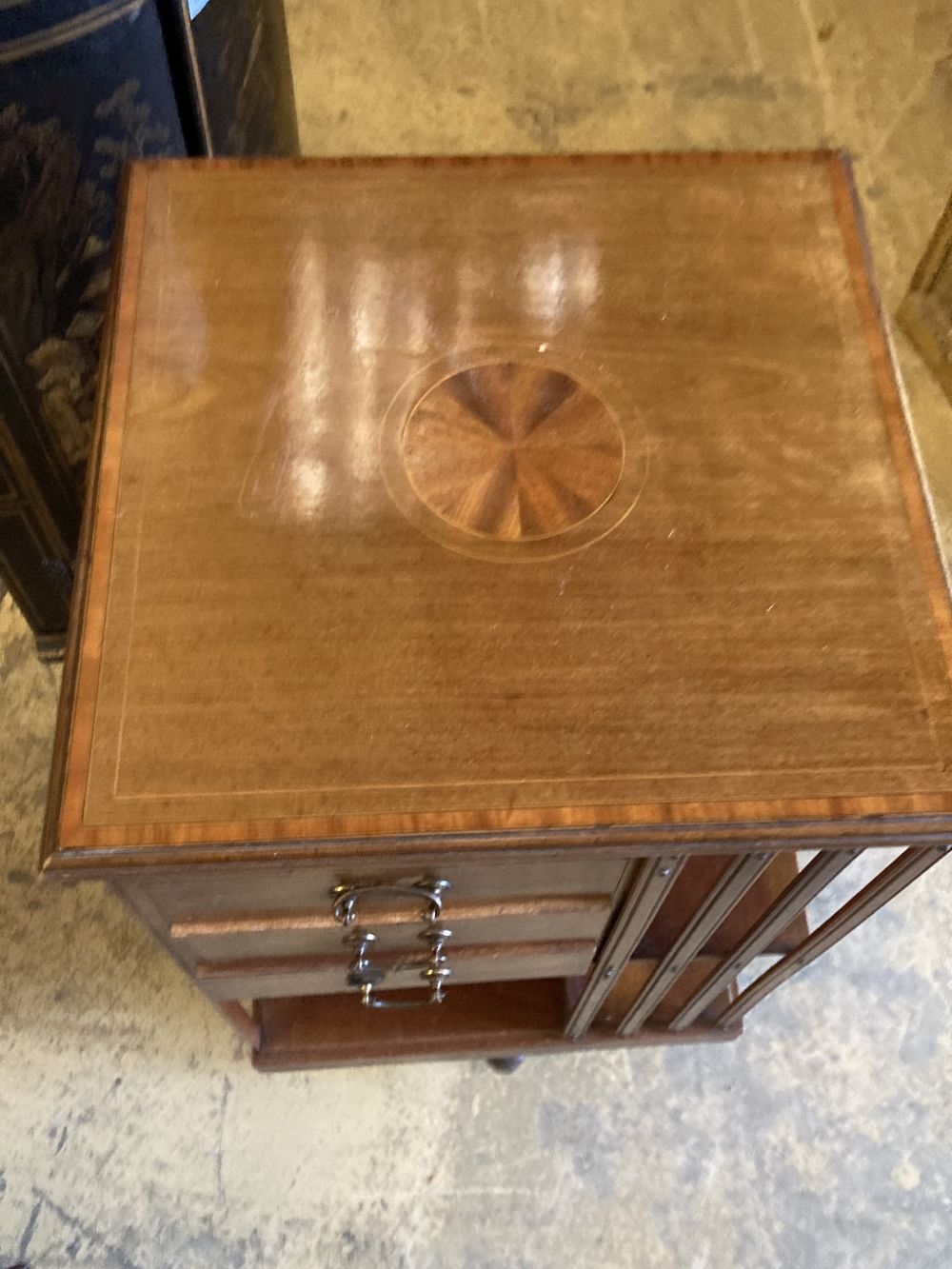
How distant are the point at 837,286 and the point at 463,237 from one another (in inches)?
11.1

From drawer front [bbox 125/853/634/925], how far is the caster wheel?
0.46 metres

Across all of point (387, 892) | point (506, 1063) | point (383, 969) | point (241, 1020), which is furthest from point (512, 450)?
point (506, 1063)

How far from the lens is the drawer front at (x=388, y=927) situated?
2.31 feet

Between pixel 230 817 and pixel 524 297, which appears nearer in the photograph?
pixel 230 817

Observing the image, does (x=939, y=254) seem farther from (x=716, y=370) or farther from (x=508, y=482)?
(x=508, y=482)

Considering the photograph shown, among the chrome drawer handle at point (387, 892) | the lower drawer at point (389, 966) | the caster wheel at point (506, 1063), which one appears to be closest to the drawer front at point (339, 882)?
the chrome drawer handle at point (387, 892)

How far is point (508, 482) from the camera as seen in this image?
27.3 inches

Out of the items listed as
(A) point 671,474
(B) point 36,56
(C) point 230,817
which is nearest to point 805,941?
(A) point 671,474

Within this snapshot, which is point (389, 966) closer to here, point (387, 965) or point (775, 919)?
point (387, 965)

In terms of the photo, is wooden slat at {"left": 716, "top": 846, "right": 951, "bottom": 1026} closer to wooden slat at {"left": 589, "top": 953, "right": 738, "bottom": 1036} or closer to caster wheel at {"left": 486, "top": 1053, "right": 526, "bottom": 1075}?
wooden slat at {"left": 589, "top": 953, "right": 738, "bottom": 1036}

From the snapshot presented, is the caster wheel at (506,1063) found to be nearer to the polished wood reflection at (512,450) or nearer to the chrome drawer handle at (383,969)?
the chrome drawer handle at (383,969)

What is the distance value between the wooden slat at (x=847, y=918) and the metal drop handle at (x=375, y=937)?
30 cm

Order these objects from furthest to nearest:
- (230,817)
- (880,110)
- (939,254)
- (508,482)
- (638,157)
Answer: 1. (880,110)
2. (939,254)
3. (638,157)
4. (508,482)
5. (230,817)

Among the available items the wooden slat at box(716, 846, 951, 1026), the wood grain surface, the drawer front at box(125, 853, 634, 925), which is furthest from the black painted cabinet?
the wooden slat at box(716, 846, 951, 1026)
